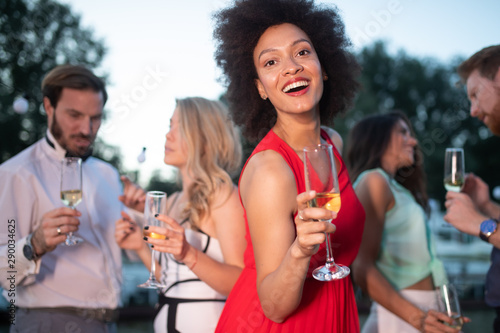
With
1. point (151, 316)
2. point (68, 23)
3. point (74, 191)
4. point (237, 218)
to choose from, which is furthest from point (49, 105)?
point (151, 316)

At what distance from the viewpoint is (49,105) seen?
386 centimetres

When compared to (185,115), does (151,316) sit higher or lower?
lower

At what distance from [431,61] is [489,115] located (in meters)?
28.0

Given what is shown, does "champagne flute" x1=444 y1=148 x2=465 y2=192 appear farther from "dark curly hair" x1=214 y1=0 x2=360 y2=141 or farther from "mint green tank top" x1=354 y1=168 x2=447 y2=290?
"dark curly hair" x1=214 y1=0 x2=360 y2=141

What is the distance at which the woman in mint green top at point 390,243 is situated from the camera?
3410 mm

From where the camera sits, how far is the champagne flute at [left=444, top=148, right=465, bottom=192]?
345 centimetres

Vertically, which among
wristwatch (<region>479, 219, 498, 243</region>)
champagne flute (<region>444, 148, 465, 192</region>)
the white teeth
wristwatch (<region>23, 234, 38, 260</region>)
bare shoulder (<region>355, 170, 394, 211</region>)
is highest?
the white teeth

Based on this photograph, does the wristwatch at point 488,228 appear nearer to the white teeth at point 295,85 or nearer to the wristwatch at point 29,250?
the white teeth at point 295,85

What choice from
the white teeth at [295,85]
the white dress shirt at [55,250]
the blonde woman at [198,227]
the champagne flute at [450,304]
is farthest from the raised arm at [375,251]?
the white dress shirt at [55,250]

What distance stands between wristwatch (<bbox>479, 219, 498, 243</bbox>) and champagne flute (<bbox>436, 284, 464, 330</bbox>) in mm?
419

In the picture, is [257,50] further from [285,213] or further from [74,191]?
[74,191]

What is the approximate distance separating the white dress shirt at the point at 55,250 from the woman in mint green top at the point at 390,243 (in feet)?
6.71

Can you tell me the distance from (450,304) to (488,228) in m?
0.56

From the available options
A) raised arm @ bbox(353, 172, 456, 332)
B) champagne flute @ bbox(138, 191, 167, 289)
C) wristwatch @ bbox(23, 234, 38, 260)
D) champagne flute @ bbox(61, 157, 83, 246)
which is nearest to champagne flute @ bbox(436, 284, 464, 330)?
raised arm @ bbox(353, 172, 456, 332)
